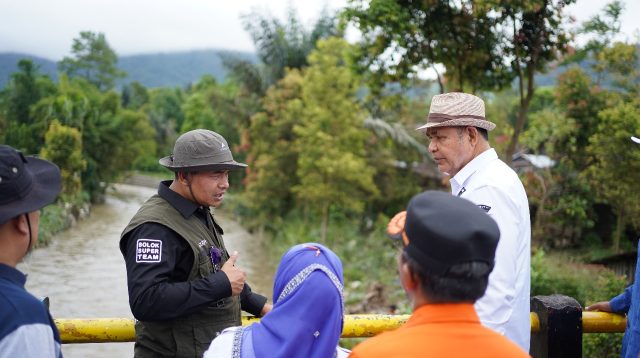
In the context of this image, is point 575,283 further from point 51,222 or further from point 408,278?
point 51,222

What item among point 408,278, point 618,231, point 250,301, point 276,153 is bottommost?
point 618,231

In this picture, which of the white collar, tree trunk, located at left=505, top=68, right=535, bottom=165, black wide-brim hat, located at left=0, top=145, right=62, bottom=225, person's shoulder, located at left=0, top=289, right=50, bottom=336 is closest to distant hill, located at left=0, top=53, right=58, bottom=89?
tree trunk, located at left=505, top=68, right=535, bottom=165

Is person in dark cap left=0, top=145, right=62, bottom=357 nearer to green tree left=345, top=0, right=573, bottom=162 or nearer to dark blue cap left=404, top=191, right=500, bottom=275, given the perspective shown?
dark blue cap left=404, top=191, right=500, bottom=275

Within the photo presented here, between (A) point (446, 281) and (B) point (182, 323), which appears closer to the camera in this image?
(A) point (446, 281)

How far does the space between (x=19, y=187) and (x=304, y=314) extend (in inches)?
36.9

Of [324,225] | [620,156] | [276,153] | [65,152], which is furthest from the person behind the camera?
[65,152]

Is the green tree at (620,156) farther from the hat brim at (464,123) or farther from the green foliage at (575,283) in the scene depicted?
the hat brim at (464,123)

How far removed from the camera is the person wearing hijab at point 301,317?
1865 mm

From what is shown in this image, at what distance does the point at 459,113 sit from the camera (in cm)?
255

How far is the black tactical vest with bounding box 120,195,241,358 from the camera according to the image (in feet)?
7.64

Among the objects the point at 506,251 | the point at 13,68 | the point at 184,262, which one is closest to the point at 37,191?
the point at 184,262

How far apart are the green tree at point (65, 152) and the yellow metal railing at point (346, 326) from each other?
22074 millimetres

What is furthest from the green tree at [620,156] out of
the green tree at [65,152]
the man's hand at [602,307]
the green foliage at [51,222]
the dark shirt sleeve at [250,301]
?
the green tree at [65,152]

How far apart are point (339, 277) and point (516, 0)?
26.3ft
